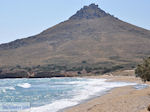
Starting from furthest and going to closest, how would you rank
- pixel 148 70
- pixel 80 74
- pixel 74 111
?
pixel 80 74
pixel 148 70
pixel 74 111

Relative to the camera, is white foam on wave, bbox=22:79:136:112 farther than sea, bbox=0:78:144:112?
No

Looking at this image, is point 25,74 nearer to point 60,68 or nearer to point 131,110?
point 60,68

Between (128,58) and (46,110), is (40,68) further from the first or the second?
(46,110)

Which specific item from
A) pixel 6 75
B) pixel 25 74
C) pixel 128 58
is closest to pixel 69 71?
pixel 25 74

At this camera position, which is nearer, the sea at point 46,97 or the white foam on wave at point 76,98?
the white foam on wave at point 76,98

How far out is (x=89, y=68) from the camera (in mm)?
159000

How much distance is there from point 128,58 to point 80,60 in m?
28.1

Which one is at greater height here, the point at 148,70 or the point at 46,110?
the point at 148,70

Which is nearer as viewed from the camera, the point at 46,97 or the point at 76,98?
the point at 76,98

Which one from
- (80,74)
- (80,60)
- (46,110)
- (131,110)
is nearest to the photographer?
(131,110)

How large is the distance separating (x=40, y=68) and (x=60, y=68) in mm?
12213

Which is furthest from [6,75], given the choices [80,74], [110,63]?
[110,63]

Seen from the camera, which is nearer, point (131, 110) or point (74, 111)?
point (131, 110)

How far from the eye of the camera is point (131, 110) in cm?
2064
